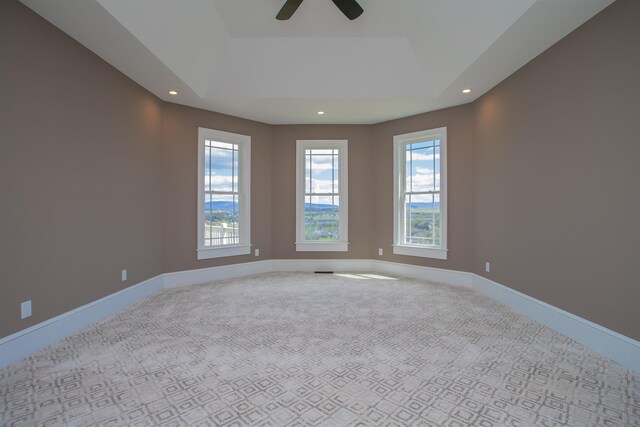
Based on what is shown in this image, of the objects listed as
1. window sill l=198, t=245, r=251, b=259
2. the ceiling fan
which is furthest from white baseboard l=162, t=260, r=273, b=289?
the ceiling fan

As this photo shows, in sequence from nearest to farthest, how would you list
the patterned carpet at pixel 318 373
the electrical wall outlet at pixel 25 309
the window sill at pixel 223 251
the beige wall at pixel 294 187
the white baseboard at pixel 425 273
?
1. the patterned carpet at pixel 318 373
2. the electrical wall outlet at pixel 25 309
3. the white baseboard at pixel 425 273
4. the window sill at pixel 223 251
5. the beige wall at pixel 294 187

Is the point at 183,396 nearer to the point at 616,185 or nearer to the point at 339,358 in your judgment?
the point at 339,358

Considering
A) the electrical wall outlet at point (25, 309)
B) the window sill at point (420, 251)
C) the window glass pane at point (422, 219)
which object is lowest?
the electrical wall outlet at point (25, 309)

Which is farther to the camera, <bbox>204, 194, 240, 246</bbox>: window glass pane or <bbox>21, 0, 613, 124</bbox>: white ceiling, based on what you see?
<bbox>204, 194, 240, 246</bbox>: window glass pane

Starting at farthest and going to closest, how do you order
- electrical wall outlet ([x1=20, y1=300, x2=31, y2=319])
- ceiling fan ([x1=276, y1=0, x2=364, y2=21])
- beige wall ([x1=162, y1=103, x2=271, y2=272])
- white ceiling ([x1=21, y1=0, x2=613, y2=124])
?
beige wall ([x1=162, y1=103, x2=271, y2=272])
ceiling fan ([x1=276, y1=0, x2=364, y2=21])
white ceiling ([x1=21, y1=0, x2=613, y2=124])
electrical wall outlet ([x1=20, y1=300, x2=31, y2=319])

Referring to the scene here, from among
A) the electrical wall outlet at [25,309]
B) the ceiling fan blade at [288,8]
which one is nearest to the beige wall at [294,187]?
the ceiling fan blade at [288,8]

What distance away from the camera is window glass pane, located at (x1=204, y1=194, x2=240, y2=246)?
501 centimetres

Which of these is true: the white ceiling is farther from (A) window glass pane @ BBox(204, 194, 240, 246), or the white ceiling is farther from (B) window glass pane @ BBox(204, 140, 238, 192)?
(A) window glass pane @ BBox(204, 194, 240, 246)

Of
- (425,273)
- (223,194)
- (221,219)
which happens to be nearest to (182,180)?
(223,194)

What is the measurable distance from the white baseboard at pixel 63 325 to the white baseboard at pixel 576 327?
453 centimetres

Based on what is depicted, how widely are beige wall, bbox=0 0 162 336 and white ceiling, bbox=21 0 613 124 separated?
27 cm

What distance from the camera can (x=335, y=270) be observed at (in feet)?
18.9

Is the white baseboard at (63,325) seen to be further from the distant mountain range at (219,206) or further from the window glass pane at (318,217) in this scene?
the window glass pane at (318,217)

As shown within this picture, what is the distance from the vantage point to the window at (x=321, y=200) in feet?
18.9
